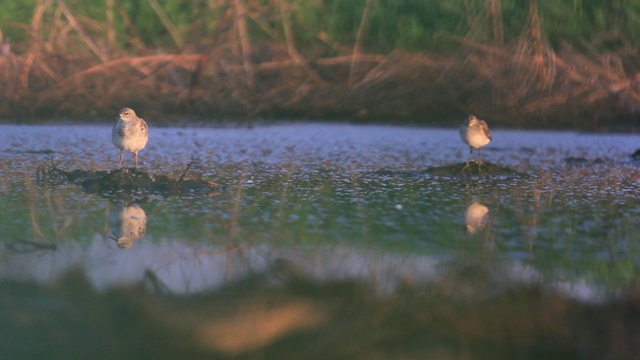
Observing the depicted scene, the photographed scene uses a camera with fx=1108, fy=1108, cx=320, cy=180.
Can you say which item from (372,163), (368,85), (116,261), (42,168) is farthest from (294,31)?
(116,261)

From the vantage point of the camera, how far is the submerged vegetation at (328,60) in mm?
12758

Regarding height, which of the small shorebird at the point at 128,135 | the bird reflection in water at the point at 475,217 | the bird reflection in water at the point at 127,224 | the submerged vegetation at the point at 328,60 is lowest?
the bird reflection in water at the point at 127,224

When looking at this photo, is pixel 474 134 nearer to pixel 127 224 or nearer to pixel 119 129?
pixel 119 129

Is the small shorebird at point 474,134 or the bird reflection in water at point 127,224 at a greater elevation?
the small shorebird at point 474,134

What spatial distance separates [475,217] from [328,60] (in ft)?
23.7

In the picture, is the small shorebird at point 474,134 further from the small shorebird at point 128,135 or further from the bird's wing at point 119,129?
the bird's wing at point 119,129

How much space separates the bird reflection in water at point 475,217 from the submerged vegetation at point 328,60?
567 centimetres

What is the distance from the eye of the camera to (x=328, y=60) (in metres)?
13.5

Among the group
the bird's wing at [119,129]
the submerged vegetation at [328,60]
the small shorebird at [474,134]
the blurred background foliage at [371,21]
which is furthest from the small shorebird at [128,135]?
the blurred background foliage at [371,21]

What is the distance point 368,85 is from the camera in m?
13.2

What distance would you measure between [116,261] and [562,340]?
84.9 inches

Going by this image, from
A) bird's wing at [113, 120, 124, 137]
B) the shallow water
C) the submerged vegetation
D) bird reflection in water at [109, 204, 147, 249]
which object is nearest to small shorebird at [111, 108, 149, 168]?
bird's wing at [113, 120, 124, 137]

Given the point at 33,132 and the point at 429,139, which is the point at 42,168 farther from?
the point at 429,139

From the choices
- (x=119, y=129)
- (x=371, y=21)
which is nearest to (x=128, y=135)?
(x=119, y=129)
